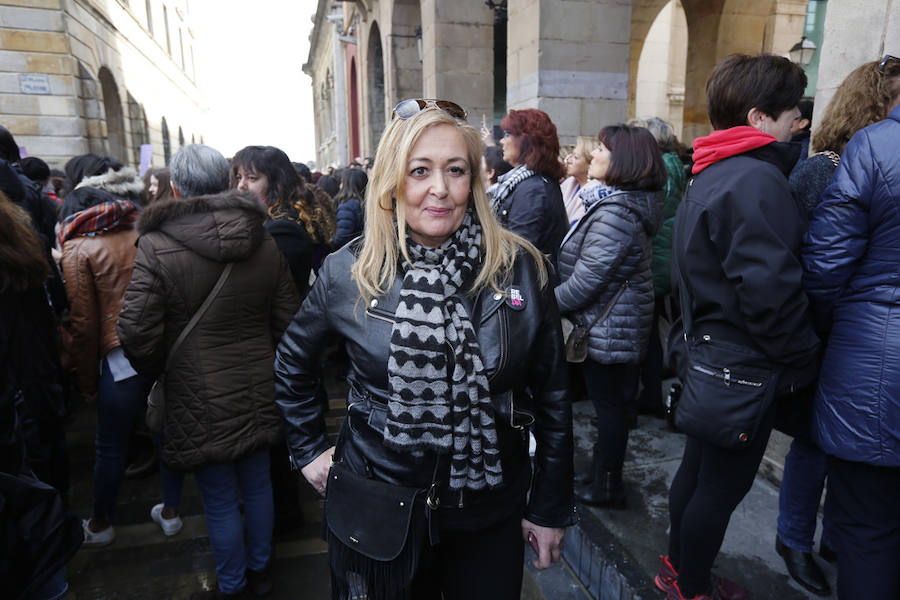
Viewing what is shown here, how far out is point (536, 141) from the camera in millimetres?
3652

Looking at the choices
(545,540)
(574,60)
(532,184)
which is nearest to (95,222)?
(532,184)

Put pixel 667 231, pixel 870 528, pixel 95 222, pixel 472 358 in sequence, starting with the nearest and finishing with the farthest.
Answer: pixel 472 358 < pixel 870 528 < pixel 95 222 < pixel 667 231

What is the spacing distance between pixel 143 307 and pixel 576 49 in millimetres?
4679

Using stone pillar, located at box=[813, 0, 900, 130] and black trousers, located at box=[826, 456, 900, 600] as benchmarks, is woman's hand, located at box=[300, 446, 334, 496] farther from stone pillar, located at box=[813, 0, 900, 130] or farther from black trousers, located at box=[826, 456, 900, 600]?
stone pillar, located at box=[813, 0, 900, 130]

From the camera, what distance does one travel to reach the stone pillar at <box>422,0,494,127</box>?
816cm

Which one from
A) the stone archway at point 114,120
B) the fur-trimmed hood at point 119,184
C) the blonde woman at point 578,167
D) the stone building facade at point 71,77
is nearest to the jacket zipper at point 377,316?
the fur-trimmed hood at point 119,184

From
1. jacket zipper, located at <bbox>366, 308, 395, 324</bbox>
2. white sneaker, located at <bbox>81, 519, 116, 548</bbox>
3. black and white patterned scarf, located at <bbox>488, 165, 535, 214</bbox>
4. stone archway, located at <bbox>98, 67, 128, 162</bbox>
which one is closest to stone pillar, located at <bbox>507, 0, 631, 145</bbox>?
black and white patterned scarf, located at <bbox>488, 165, 535, 214</bbox>

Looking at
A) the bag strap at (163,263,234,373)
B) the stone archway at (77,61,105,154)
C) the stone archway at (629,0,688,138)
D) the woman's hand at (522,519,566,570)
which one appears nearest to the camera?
the woman's hand at (522,519,566,570)

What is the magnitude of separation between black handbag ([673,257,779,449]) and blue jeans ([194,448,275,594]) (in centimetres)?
199

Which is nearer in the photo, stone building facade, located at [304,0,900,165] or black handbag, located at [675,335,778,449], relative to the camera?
black handbag, located at [675,335,778,449]

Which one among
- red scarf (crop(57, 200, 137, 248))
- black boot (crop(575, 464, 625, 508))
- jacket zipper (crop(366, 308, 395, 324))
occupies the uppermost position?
red scarf (crop(57, 200, 137, 248))

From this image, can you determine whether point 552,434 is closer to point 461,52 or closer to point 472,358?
point 472,358

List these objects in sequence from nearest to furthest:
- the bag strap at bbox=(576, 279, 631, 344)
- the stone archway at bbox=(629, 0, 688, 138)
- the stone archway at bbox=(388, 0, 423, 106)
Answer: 1. the bag strap at bbox=(576, 279, 631, 344)
2. the stone archway at bbox=(388, 0, 423, 106)
3. the stone archway at bbox=(629, 0, 688, 138)

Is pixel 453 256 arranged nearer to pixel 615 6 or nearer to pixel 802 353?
pixel 802 353
